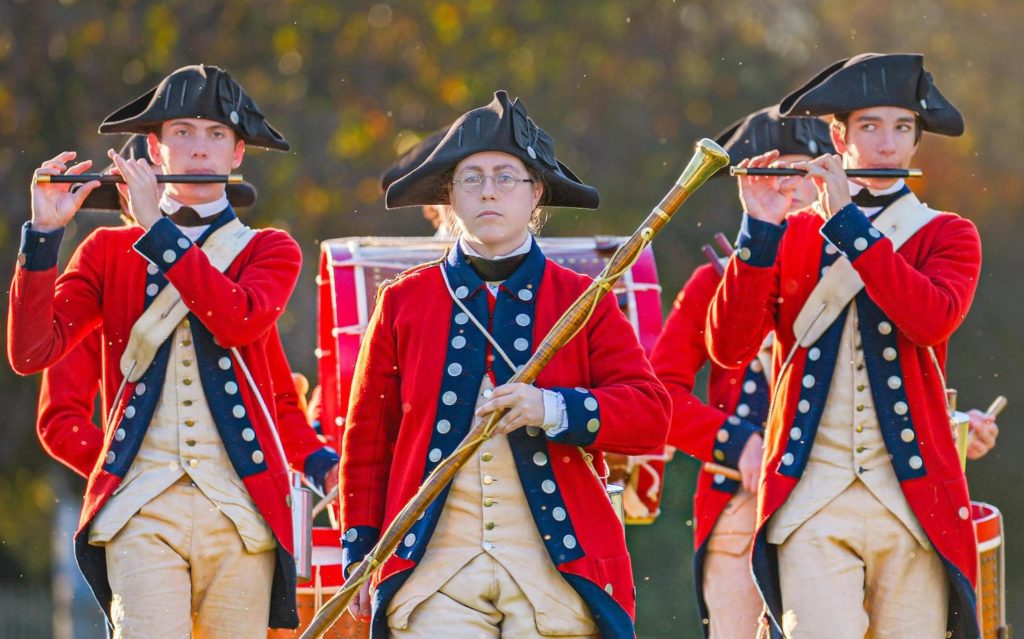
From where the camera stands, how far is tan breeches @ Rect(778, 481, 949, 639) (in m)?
6.35

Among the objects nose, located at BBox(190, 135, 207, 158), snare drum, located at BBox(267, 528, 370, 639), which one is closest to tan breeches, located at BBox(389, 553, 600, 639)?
snare drum, located at BBox(267, 528, 370, 639)

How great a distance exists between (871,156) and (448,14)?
37.3 feet

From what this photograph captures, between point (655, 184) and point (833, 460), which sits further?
point (655, 184)

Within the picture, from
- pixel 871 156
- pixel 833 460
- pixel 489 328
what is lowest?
pixel 833 460

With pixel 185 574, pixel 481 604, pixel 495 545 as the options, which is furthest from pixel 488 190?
pixel 185 574

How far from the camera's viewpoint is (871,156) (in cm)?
665

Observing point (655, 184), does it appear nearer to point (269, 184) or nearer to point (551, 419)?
point (269, 184)

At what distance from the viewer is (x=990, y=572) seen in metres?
7.36

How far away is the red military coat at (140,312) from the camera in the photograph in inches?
255

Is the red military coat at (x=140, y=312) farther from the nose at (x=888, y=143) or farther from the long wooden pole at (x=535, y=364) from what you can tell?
the nose at (x=888, y=143)

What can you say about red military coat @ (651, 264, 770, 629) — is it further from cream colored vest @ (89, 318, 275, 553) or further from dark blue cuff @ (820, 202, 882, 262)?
cream colored vest @ (89, 318, 275, 553)

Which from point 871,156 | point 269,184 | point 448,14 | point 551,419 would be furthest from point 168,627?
point 448,14

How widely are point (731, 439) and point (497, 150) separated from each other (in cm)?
221

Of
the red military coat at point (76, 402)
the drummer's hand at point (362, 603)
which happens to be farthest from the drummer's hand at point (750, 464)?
the drummer's hand at point (362, 603)
